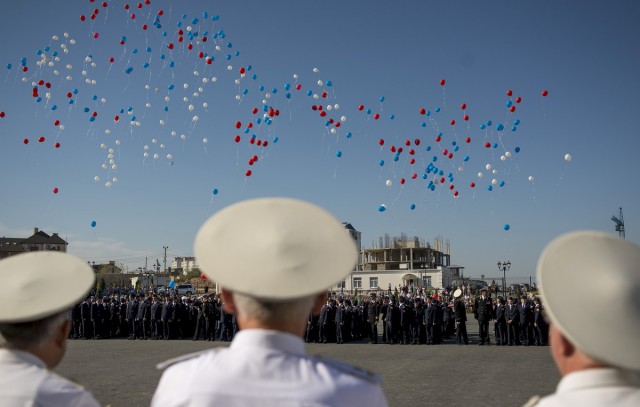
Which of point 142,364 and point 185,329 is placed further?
point 185,329

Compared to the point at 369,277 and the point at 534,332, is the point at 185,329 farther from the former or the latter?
the point at 369,277

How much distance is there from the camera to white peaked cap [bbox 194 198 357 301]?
1816 mm

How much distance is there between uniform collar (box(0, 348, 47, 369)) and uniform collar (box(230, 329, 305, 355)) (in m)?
1.06

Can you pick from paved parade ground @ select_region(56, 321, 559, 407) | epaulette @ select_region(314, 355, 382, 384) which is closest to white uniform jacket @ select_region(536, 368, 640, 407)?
epaulette @ select_region(314, 355, 382, 384)

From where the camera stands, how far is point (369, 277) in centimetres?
Result: 7219

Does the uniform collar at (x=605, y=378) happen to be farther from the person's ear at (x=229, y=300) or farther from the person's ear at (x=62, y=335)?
the person's ear at (x=62, y=335)

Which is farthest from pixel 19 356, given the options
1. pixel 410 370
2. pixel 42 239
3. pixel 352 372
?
pixel 42 239

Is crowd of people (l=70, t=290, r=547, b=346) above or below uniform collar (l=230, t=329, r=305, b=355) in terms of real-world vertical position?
below

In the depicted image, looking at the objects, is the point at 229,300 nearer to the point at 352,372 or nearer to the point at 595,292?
the point at 352,372

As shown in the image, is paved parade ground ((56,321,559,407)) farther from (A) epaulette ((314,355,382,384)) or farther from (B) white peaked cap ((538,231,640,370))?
(B) white peaked cap ((538,231,640,370))

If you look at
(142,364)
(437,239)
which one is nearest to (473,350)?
(142,364)

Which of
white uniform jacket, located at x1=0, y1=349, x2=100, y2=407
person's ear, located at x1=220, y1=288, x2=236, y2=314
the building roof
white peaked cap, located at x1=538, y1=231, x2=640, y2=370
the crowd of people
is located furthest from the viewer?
the building roof

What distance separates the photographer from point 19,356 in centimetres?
236

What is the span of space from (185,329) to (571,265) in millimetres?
23309
